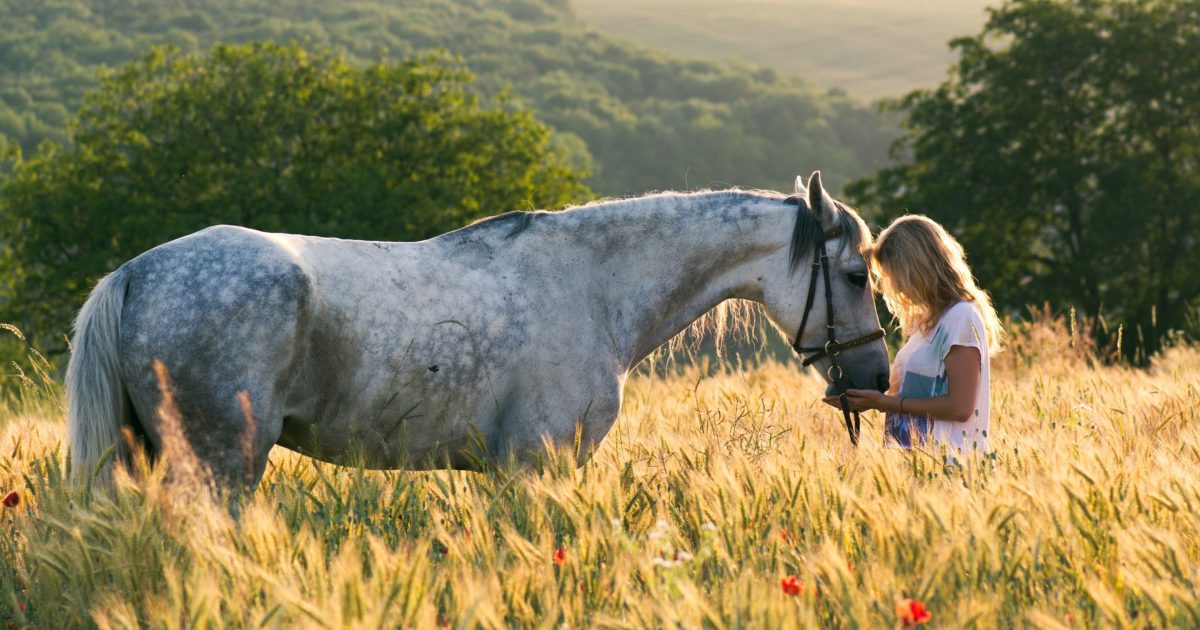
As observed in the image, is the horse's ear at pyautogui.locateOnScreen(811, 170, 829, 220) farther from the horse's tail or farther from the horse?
the horse's tail

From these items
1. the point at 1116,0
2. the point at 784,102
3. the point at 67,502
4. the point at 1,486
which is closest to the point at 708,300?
the point at 67,502

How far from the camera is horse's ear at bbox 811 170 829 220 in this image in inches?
215

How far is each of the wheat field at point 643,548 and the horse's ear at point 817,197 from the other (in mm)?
1328

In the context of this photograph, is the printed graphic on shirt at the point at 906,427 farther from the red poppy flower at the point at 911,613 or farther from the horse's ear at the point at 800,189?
the red poppy flower at the point at 911,613

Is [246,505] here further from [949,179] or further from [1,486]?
[949,179]

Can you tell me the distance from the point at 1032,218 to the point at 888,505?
29.5 metres

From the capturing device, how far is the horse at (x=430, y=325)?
4297mm

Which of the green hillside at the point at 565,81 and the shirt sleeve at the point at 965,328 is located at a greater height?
the shirt sleeve at the point at 965,328

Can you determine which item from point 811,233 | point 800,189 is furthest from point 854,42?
point 811,233

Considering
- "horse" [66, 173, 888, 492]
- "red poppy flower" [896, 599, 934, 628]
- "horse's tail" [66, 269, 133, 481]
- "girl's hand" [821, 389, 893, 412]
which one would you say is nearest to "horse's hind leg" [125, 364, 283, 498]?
"horse" [66, 173, 888, 492]

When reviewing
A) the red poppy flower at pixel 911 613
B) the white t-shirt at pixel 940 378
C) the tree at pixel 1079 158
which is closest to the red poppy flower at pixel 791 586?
the red poppy flower at pixel 911 613

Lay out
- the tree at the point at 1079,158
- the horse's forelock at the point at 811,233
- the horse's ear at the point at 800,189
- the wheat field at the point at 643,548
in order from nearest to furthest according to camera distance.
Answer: the wheat field at the point at 643,548
the horse's forelock at the point at 811,233
the horse's ear at the point at 800,189
the tree at the point at 1079,158

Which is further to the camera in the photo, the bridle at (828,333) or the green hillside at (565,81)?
the green hillside at (565,81)

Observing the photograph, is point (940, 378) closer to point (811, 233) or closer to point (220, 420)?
point (811, 233)
